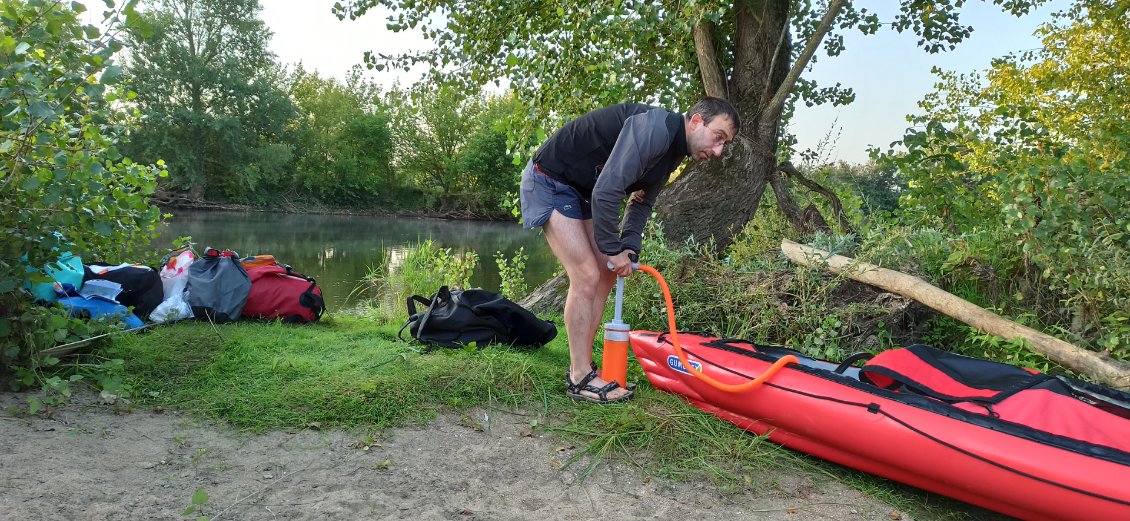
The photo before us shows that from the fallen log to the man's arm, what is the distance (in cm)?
198

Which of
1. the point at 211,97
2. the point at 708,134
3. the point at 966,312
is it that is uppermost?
the point at 211,97

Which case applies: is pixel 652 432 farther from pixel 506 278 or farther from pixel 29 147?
pixel 506 278

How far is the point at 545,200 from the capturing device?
10.8 feet

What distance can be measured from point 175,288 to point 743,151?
5057 millimetres

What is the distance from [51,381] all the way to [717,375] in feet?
9.51

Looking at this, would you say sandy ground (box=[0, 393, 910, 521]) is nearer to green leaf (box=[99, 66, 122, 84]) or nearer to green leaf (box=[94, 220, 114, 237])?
green leaf (box=[94, 220, 114, 237])

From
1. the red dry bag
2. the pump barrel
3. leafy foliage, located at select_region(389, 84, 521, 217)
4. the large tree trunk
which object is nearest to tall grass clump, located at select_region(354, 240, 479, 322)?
the red dry bag

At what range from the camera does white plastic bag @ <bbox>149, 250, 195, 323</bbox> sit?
444 cm

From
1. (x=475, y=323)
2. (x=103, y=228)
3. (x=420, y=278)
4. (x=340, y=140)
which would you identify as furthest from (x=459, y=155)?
(x=103, y=228)

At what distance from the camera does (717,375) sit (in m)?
3.04

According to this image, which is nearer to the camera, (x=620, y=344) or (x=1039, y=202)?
(x=620, y=344)

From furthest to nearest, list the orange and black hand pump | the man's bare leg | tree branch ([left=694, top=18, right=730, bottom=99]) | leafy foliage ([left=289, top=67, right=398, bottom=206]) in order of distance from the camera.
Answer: leafy foliage ([left=289, top=67, right=398, bottom=206]), tree branch ([left=694, top=18, right=730, bottom=99]), the man's bare leg, the orange and black hand pump

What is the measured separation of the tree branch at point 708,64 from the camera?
Result: 622cm

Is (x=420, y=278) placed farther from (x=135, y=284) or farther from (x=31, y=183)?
(x=31, y=183)
